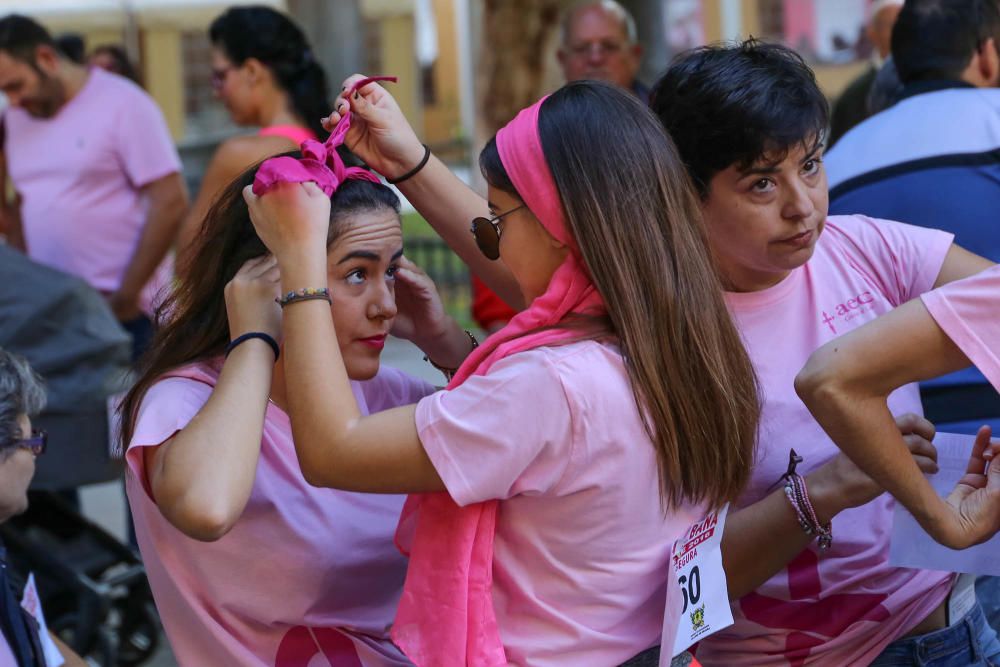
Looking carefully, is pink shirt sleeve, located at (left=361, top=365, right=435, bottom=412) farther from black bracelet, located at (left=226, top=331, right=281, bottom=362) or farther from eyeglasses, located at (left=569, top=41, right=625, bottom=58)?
eyeglasses, located at (left=569, top=41, right=625, bottom=58)

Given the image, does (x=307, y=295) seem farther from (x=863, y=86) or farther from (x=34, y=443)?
(x=863, y=86)

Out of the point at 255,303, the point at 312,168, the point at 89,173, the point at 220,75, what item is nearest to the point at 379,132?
the point at 312,168

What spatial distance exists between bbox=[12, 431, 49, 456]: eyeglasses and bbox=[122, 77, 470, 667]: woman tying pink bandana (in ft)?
1.26

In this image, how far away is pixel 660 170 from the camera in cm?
203

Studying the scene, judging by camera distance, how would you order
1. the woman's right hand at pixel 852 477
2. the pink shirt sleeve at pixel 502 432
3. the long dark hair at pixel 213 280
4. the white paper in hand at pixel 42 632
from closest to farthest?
the pink shirt sleeve at pixel 502 432
the woman's right hand at pixel 852 477
the long dark hair at pixel 213 280
the white paper in hand at pixel 42 632

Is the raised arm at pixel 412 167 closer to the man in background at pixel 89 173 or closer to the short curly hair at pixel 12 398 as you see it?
the short curly hair at pixel 12 398

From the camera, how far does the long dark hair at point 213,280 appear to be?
8.06 feet

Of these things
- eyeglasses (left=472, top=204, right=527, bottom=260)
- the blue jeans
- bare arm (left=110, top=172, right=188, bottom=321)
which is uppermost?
eyeglasses (left=472, top=204, right=527, bottom=260)

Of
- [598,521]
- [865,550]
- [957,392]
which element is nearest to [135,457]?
[598,521]

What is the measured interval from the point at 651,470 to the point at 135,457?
33.0 inches

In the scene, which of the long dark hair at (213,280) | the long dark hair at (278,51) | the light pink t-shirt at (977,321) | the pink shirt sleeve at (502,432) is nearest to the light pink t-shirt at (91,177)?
the long dark hair at (278,51)

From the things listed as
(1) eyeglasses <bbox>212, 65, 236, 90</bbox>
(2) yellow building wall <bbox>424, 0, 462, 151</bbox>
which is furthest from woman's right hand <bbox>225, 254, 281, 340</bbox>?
(2) yellow building wall <bbox>424, 0, 462, 151</bbox>

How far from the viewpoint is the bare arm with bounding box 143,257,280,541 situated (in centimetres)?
206

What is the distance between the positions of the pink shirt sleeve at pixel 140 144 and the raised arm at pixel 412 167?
292 centimetres
